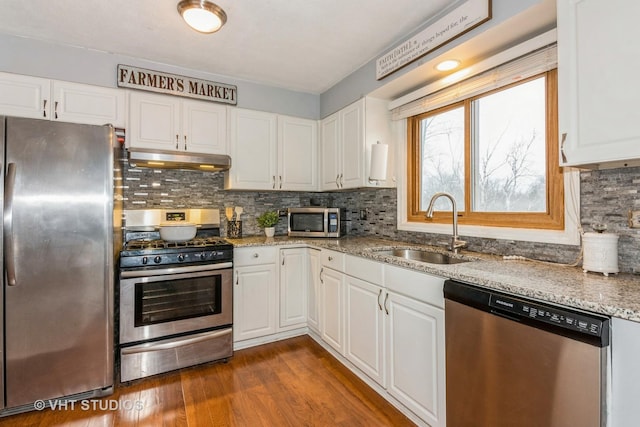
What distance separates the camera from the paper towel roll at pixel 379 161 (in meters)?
2.59

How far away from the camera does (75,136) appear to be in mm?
1956

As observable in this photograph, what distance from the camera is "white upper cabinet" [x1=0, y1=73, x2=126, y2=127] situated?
2217mm

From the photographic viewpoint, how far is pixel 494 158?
2.11 m

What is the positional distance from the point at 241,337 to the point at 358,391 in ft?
3.64

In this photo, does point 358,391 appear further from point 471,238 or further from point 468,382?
point 471,238

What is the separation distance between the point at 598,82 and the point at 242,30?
2.04 meters

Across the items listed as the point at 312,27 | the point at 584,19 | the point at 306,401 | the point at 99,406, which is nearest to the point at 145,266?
the point at 99,406

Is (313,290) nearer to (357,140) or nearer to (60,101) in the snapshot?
(357,140)

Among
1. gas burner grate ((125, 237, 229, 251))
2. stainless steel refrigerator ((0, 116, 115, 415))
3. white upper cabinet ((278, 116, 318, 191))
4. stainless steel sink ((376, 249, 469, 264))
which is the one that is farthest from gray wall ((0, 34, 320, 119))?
stainless steel sink ((376, 249, 469, 264))

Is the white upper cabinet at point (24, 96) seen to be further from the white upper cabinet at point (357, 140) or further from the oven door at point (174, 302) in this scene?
the white upper cabinet at point (357, 140)

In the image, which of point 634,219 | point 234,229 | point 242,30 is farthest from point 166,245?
point 634,219

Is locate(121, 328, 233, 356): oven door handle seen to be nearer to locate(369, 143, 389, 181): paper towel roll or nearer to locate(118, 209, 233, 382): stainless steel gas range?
locate(118, 209, 233, 382): stainless steel gas range

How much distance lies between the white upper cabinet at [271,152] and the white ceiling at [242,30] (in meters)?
0.50

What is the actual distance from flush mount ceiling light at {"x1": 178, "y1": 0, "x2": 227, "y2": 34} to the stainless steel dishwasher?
2013mm
